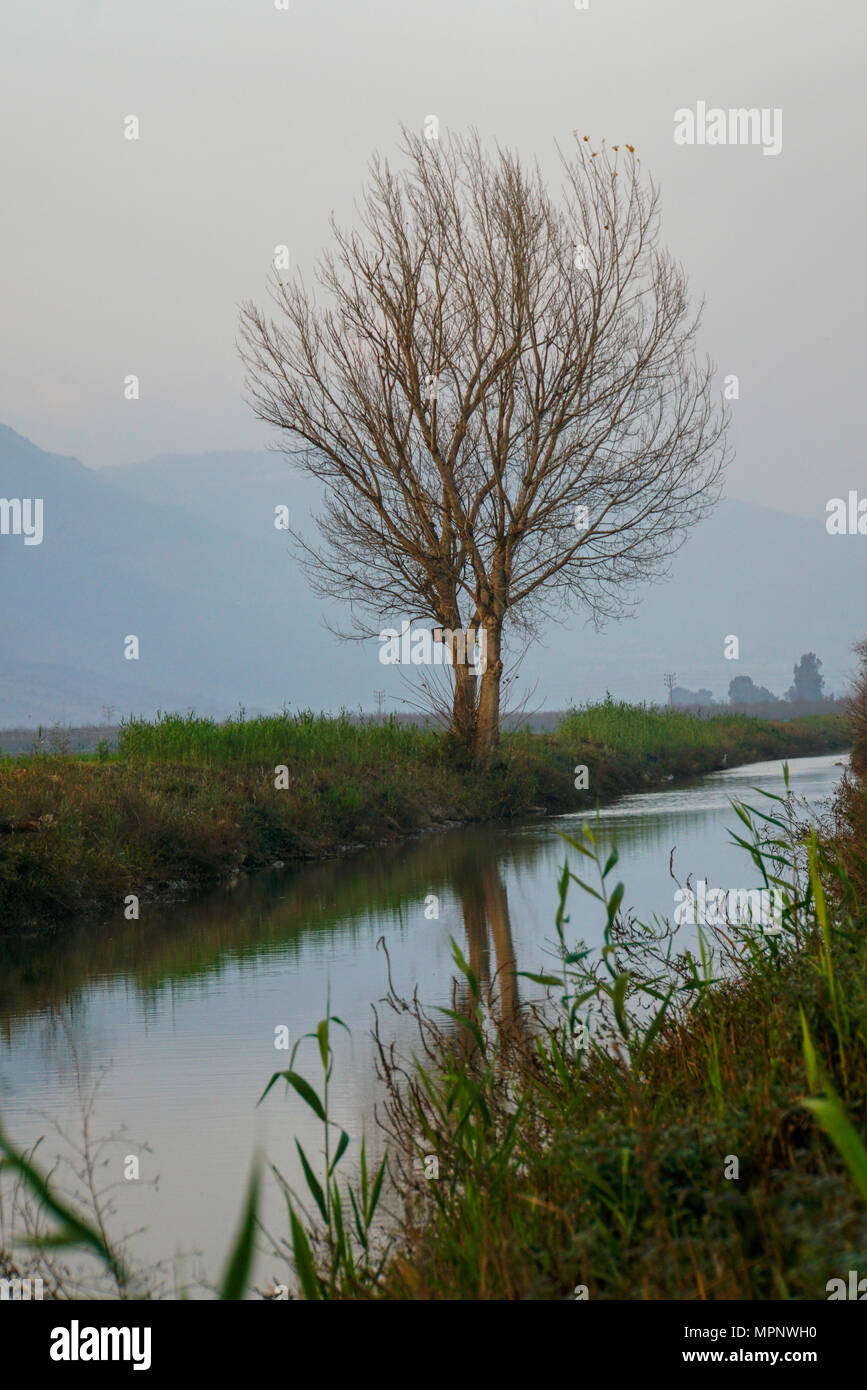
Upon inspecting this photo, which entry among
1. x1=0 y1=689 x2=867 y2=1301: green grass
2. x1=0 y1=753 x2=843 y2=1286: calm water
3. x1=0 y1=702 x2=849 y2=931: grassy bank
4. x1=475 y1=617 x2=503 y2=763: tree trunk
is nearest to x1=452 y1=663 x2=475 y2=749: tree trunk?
x1=475 y1=617 x2=503 y2=763: tree trunk

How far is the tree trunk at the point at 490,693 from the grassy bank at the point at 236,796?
0.50 metres

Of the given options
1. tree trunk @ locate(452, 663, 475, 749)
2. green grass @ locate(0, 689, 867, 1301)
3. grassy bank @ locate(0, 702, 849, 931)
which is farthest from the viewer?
tree trunk @ locate(452, 663, 475, 749)

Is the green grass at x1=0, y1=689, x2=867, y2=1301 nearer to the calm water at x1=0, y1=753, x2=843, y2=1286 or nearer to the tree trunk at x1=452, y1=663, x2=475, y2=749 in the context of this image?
the calm water at x1=0, y1=753, x2=843, y2=1286

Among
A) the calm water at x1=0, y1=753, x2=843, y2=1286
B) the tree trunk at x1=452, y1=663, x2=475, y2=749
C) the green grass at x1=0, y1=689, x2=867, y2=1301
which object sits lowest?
the calm water at x1=0, y1=753, x2=843, y2=1286

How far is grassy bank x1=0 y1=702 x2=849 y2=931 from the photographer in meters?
13.0

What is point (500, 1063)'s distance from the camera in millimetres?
5480

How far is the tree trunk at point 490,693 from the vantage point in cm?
2638

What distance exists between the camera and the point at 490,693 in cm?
2667

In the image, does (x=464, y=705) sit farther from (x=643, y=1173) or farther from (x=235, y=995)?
(x=643, y=1173)

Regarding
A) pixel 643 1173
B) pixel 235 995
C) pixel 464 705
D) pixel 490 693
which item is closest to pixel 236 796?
pixel 235 995

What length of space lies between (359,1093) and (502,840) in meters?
13.1

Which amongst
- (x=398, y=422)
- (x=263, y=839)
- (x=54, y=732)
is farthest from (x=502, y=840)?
(x=398, y=422)

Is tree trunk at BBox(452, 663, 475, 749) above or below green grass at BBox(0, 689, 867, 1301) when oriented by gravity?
above

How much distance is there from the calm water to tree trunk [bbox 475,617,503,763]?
898 centimetres
